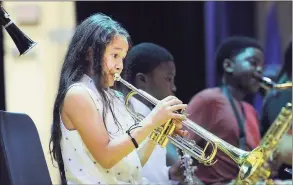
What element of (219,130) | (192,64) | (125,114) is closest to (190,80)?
(192,64)

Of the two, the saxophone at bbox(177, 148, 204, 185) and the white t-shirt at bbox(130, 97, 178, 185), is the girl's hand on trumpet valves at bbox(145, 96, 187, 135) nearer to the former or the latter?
the white t-shirt at bbox(130, 97, 178, 185)

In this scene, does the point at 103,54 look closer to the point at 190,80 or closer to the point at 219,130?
the point at 219,130

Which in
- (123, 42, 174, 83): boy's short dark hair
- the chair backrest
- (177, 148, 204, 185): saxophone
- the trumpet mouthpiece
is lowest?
(177, 148, 204, 185): saxophone

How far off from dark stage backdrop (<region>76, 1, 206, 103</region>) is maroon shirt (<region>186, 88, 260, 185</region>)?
0.71 metres

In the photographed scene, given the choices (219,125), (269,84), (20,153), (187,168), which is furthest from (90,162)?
(269,84)

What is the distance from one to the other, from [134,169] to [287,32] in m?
2.18

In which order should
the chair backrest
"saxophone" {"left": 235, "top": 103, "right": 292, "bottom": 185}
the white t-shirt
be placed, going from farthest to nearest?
1. "saxophone" {"left": 235, "top": 103, "right": 292, "bottom": 185}
2. the white t-shirt
3. the chair backrest

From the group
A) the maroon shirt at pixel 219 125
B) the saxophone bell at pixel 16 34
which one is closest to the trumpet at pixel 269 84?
the maroon shirt at pixel 219 125

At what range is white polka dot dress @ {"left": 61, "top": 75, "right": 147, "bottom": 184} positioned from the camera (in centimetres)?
216

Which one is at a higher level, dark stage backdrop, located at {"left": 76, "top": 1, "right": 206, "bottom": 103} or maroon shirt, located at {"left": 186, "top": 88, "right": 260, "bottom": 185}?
dark stage backdrop, located at {"left": 76, "top": 1, "right": 206, "bottom": 103}

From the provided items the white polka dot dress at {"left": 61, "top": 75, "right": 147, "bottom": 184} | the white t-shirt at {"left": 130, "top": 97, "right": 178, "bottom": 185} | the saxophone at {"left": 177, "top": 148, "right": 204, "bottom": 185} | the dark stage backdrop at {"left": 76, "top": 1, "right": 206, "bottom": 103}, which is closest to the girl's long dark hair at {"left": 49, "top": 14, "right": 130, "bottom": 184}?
the white polka dot dress at {"left": 61, "top": 75, "right": 147, "bottom": 184}

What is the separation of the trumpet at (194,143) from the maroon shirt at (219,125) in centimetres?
37

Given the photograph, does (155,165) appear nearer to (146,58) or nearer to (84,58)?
(146,58)

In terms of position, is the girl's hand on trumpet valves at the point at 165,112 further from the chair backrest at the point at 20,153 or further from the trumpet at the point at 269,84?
the trumpet at the point at 269,84
